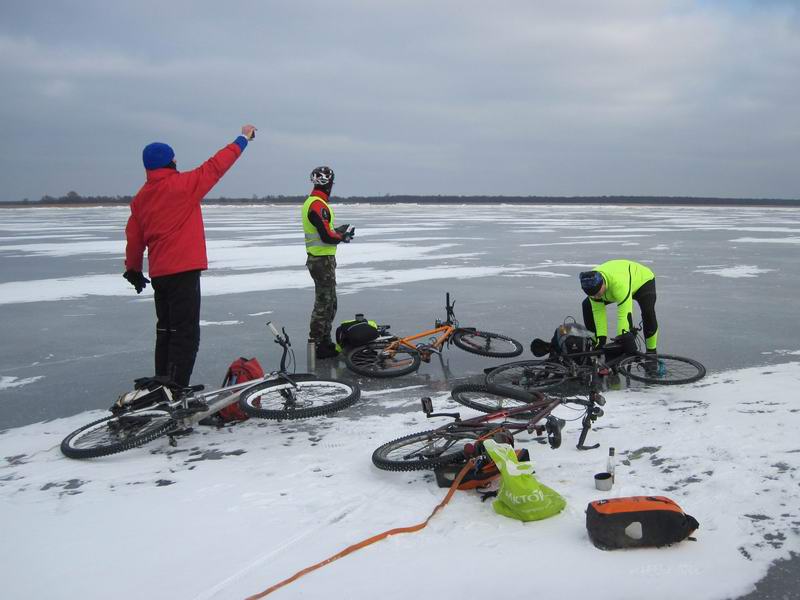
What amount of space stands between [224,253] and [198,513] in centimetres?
1802

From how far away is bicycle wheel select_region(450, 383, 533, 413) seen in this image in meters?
5.03

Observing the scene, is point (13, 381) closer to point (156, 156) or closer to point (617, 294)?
point (156, 156)

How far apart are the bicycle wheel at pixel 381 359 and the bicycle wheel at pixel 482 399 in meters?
1.34

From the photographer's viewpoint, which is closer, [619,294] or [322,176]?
[619,294]

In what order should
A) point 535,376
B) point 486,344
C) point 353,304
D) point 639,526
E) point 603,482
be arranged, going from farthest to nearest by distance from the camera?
point 353,304 → point 486,344 → point 535,376 → point 603,482 → point 639,526

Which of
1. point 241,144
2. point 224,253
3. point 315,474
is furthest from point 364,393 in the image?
point 224,253

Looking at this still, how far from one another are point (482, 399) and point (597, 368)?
1248mm

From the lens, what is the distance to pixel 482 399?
5254mm

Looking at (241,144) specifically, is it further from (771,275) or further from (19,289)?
(771,275)

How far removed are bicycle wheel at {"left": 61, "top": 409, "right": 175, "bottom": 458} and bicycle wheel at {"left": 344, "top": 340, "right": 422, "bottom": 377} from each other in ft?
7.79

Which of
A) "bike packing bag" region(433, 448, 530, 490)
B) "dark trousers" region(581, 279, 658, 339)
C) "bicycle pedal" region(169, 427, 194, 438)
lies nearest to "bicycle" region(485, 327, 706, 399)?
"dark trousers" region(581, 279, 658, 339)

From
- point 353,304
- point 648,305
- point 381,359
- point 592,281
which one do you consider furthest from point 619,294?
point 353,304

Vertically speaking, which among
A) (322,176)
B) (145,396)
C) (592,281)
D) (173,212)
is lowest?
(145,396)

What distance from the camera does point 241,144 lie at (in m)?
5.58
